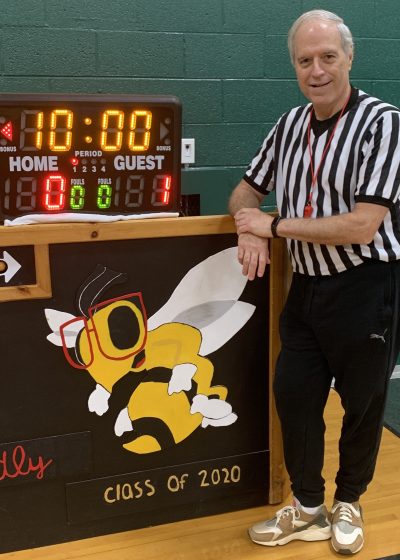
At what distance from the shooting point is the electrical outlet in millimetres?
3199

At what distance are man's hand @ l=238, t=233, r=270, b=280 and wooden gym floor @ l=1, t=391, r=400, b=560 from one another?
924 millimetres

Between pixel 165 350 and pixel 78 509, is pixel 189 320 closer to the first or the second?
pixel 165 350

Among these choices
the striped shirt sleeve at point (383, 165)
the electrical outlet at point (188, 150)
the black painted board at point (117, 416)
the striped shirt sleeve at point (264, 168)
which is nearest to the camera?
the striped shirt sleeve at point (383, 165)

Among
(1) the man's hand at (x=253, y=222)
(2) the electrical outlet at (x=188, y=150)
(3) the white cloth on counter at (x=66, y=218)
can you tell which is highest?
(2) the electrical outlet at (x=188, y=150)

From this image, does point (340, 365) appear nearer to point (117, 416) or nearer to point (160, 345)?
point (160, 345)

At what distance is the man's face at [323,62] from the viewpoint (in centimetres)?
185

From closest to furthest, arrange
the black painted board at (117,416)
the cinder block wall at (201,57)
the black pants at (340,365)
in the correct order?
the black pants at (340,365)
the black painted board at (117,416)
the cinder block wall at (201,57)

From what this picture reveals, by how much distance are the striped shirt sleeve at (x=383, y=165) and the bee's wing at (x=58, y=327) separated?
3.18 feet

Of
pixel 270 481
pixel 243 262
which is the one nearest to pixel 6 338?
pixel 243 262

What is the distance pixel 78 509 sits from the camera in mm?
2164

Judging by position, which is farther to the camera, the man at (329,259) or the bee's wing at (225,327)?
the bee's wing at (225,327)

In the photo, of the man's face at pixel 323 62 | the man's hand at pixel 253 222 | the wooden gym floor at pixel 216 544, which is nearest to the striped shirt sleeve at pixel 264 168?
the man's hand at pixel 253 222

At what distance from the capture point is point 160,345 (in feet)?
6.93

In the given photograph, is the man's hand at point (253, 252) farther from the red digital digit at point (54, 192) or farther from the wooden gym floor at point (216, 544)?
the wooden gym floor at point (216, 544)
